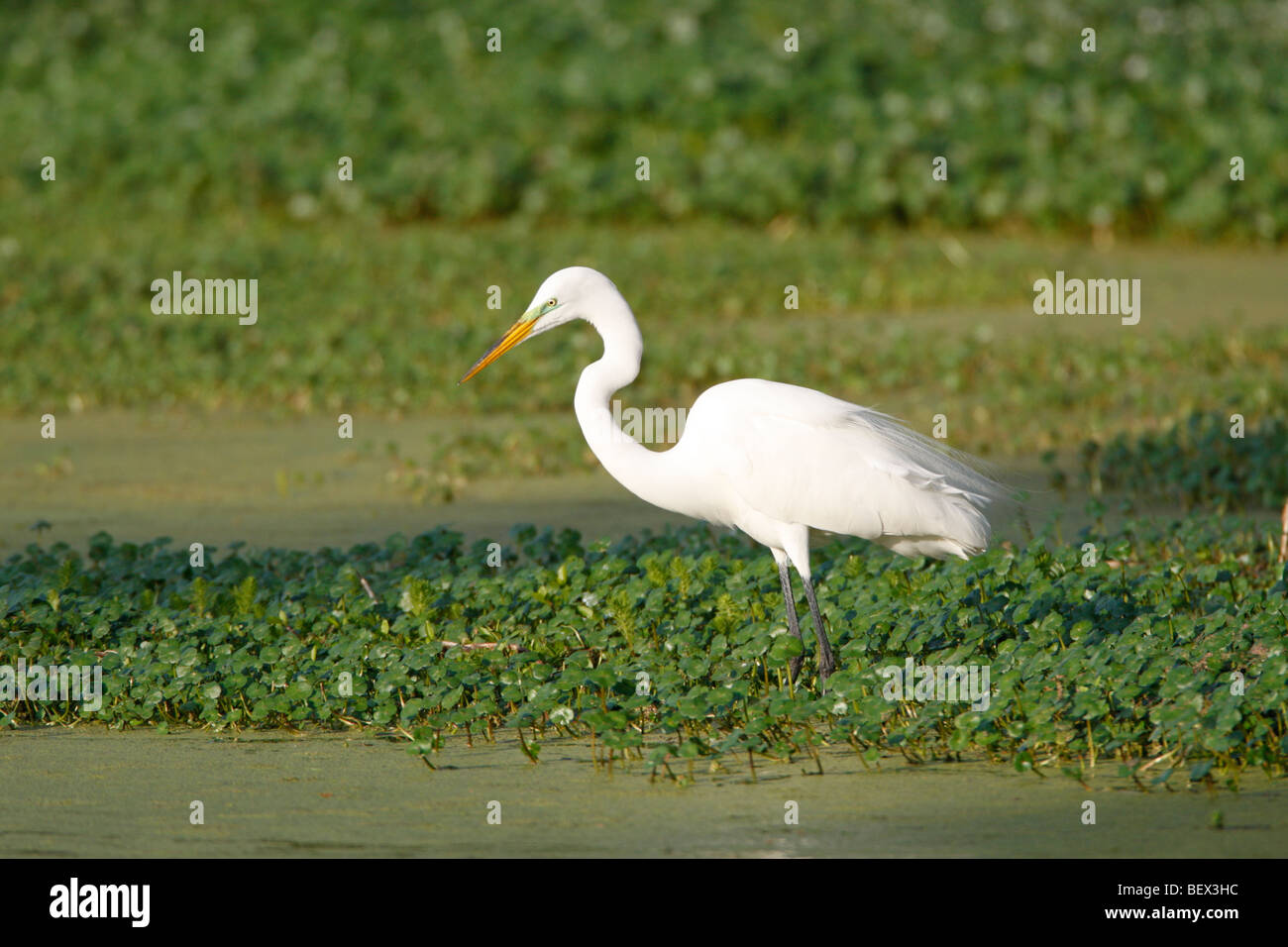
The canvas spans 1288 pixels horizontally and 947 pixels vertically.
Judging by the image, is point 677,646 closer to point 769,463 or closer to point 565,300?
point 769,463

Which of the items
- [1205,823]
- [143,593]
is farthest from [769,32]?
[1205,823]

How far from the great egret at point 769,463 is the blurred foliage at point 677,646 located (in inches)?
9.6

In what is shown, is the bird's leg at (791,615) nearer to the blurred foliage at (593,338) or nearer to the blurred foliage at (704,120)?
the blurred foliage at (593,338)

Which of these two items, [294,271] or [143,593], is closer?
[143,593]

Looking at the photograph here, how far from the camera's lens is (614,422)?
5055 mm

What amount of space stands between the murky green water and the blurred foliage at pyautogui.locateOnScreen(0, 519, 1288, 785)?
89 mm

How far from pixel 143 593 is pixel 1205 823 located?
316 centimetres

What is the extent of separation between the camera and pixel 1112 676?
4.45 m

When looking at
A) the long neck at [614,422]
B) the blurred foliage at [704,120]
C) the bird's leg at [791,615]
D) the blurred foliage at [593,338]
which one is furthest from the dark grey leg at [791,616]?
the blurred foliage at [704,120]

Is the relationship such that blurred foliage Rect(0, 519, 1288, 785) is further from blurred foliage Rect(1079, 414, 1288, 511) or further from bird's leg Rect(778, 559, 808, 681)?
blurred foliage Rect(1079, 414, 1288, 511)

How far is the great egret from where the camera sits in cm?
499

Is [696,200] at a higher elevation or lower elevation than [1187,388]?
higher

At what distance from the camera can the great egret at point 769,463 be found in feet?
16.4

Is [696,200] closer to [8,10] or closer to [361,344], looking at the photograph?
[361,344]
